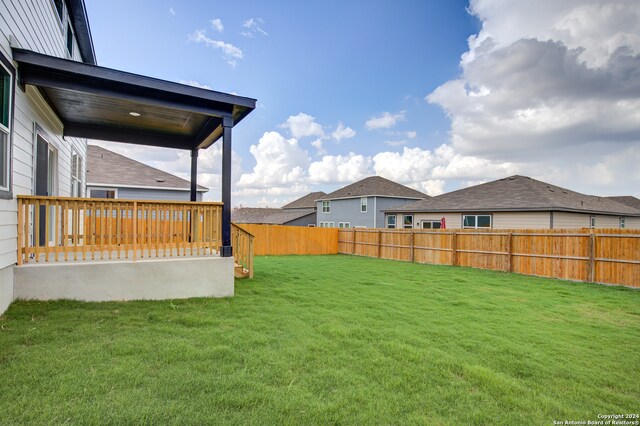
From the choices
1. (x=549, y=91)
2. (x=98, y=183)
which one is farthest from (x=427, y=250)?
(x=98, y=183)

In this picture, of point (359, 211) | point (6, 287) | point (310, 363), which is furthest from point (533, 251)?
point (359, 211)

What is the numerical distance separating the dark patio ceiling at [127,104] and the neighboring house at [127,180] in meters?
8.75

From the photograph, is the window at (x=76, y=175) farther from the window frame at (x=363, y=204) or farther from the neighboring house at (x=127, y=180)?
the window frame at (x=363, y=204)

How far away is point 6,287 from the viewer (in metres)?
4.49

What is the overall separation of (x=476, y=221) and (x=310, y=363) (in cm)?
1816

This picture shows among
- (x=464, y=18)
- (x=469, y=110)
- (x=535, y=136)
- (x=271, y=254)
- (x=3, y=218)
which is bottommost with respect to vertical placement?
(x=271, y=254)

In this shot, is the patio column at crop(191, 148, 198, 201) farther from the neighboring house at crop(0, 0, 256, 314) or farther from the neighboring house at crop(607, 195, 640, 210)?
the neighboring house at crop(607, 195, 640, 210)

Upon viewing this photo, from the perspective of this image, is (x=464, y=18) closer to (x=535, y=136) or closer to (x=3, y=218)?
(x=535, y=136)

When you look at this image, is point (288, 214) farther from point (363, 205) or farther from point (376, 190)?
point (376, 190)

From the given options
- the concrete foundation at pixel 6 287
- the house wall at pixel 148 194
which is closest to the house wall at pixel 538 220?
the house wall at pixel 148 194

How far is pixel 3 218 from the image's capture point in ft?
13.9

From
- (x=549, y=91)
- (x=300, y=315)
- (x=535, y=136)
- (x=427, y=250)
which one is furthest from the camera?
(x=535, y=136)

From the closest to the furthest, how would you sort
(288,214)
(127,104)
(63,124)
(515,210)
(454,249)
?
(127,104)
(63,124)
(454,249)
(515,210)
(288,214)

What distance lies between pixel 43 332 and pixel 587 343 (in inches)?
245
